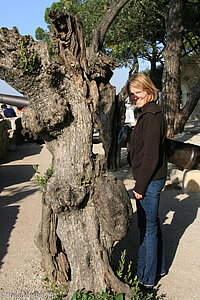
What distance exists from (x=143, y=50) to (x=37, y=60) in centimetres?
1972

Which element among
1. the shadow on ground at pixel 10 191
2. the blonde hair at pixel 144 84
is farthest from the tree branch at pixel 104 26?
the blonde hair at pixel 144 84

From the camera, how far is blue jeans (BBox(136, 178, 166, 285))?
2.67 metres

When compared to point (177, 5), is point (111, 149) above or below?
below

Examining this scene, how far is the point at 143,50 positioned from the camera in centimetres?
2048

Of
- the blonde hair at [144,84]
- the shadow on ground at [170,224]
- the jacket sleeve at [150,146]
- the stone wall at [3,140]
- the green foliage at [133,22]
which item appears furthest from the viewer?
the green foliage at [133,22]

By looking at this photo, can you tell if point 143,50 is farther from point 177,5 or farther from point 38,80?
point 38,80

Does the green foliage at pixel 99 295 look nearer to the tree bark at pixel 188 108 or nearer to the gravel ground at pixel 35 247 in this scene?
the gravel ground at pixel 35 247

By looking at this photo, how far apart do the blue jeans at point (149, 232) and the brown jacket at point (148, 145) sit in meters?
0.12

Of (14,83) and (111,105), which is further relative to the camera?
(111,105)

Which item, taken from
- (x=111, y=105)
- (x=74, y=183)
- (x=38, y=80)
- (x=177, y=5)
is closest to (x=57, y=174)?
(x=74, y=183)

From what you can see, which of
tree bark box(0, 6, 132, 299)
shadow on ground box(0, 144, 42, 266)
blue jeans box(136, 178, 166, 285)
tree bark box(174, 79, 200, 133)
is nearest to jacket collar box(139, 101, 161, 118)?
tree bark box(0, 6, 132, 299)

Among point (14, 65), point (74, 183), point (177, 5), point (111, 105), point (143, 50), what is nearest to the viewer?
point (14, 65)

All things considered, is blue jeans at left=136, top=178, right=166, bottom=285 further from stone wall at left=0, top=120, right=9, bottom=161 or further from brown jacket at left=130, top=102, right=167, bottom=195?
stone wall at left=0, top=120, right=9, bottom=161

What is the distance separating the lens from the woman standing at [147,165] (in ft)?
8.14
